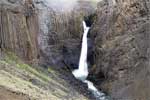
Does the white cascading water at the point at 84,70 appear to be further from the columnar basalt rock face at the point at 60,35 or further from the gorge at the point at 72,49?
the columnar basalt rock face at the point at 60,35

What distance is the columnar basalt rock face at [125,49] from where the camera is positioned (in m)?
44.1

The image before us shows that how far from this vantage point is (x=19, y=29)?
159 feet

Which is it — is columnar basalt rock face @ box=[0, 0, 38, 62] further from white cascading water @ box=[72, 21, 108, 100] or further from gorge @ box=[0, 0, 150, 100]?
white cascading water @ box=[72, 21, 108, 100]

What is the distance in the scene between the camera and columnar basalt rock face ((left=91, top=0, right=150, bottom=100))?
1738 inches

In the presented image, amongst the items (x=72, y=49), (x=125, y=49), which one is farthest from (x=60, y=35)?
(x=125, y=49)

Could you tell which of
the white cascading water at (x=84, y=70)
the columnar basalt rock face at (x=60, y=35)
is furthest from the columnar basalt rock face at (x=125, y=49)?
the columnar basalt rock face at (x=60, y=35)

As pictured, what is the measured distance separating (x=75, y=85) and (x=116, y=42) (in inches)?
242

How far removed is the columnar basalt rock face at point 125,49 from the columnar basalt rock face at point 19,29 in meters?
7.41

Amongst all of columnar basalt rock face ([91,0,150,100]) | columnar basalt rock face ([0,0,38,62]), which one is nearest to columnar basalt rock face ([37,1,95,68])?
columnar basalt rock face ([0,0,38,62])

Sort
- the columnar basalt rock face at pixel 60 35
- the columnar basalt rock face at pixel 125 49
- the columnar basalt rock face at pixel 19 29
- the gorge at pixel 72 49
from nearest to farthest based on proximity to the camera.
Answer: the gorge at pixel 72 49, the columnar basalt rock face at pixel 125 49, the columnar basalt rock face at pixel 19 29, the columnar basalt rock face at pixel 60 35

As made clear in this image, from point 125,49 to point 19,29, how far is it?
10.5m

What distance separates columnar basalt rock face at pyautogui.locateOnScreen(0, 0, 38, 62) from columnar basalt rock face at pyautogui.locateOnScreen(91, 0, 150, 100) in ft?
24.3

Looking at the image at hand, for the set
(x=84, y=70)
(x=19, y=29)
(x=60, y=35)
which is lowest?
(x=84, y=70)

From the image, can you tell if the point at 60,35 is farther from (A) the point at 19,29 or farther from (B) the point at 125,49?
(B) the point at 125,49
